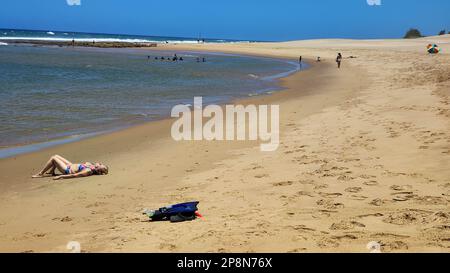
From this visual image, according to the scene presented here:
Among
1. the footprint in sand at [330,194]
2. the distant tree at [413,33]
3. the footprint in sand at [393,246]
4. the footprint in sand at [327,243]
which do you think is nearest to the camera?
the footprint in sand at [393,246]

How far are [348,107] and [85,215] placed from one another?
34.8 feet

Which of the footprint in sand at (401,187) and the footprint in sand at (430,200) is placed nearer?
the footprint in sand at (430,200)

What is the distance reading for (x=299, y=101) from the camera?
17.8 metres

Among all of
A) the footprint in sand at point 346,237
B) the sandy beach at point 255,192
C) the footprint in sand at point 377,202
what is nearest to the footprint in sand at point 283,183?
the sandy beach at point 255,192

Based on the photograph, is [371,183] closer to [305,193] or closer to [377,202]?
[377,202]

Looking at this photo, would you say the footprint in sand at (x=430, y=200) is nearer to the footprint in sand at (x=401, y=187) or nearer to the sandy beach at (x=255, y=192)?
the sandy beach at (x=255, y=192)

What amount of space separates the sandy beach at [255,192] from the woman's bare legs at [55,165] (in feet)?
0.98

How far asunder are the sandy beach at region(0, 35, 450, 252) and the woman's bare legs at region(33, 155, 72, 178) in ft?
0.98

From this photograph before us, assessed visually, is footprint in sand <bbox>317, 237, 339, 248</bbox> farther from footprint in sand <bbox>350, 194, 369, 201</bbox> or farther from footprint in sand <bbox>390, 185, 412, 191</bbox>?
footprint in sand <bbox>390, 185, 412, 191</bbox>

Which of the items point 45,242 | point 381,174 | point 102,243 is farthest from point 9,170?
point 381,174

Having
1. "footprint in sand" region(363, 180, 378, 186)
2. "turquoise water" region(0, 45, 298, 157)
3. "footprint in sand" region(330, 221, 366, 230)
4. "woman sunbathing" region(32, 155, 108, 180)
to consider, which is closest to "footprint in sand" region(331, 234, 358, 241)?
"footprint in sand" region(330, 221, 366, 230)

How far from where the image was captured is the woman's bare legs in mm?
8179

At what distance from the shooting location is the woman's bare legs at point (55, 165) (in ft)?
26.8
